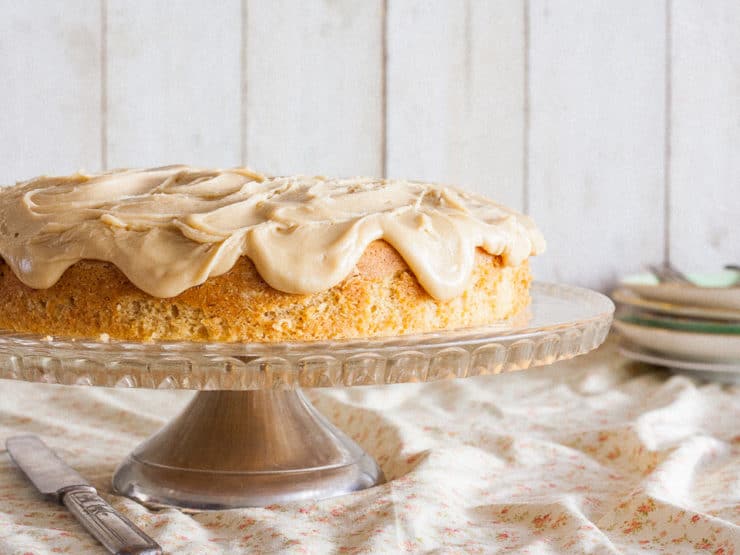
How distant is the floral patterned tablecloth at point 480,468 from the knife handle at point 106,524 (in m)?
0.02

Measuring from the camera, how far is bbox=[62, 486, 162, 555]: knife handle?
0.89 m

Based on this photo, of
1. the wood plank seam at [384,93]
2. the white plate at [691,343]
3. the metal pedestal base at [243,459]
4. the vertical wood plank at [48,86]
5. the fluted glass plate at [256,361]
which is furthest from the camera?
the wood plank seam at [384,93]

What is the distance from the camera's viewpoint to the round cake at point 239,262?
930mm

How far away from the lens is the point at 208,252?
3.02ft

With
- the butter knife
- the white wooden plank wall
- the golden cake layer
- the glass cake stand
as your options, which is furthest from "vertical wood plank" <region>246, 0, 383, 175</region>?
the golden cake layer

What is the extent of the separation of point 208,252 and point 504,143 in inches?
50.8

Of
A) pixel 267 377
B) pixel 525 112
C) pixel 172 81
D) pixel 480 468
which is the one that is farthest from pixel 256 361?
pixel 525 112

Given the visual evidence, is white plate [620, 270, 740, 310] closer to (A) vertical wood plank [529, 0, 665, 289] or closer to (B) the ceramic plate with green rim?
(B) the ceramic plate with green rim

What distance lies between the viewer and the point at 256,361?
2.87 ft

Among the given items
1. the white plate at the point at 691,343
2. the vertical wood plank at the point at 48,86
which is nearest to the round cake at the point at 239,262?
the white plate at the point at 691,343

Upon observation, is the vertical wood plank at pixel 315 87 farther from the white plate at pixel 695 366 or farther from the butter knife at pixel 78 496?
the butter knife at pixel 78 496

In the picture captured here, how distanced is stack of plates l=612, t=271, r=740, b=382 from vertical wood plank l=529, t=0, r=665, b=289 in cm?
30

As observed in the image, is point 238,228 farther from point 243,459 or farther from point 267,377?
point 243,459

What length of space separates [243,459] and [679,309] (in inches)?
36.8
